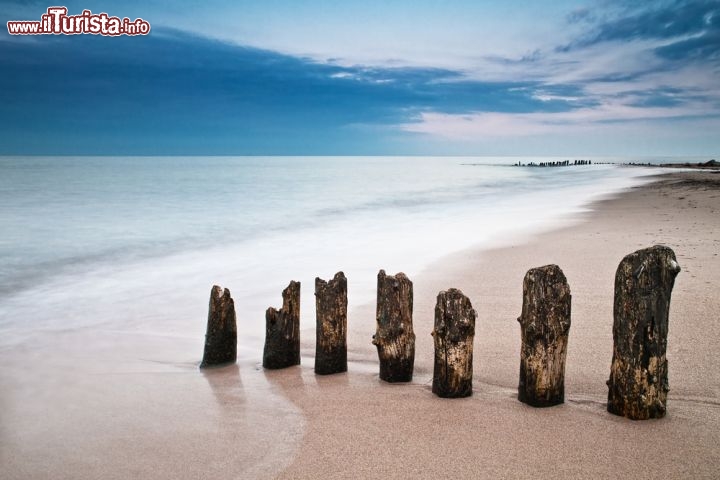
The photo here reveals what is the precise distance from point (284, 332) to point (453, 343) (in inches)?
65.2

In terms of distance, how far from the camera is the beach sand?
3.28 metres

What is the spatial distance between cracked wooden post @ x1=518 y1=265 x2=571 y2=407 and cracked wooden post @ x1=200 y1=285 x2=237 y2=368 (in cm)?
269

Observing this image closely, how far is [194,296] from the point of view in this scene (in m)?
9.02

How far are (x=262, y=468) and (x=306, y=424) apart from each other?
581 mm

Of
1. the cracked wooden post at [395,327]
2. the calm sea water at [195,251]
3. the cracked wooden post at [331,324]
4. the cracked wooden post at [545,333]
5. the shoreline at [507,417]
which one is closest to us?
the shoreline at [507,417]

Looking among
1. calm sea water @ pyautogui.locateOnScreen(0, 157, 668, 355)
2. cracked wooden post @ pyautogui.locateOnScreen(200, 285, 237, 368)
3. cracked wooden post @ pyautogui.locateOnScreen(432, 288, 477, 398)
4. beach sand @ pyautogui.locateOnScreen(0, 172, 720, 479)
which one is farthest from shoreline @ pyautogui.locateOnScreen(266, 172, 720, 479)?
calm sea water @ pyautogui.locateOnScreen(0, 157, 668, 355)

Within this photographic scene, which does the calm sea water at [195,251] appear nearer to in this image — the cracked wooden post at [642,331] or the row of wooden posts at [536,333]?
the row of wooden posts at [536,333]

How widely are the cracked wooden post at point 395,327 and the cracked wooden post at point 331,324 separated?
36cm

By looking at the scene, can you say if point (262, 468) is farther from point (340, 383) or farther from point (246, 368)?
point (246, 368)

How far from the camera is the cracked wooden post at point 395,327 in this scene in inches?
170

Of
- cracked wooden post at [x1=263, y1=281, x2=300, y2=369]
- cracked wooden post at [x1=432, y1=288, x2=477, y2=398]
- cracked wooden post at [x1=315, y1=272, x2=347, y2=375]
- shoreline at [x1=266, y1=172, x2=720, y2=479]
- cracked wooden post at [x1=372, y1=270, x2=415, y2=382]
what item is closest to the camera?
shoreline at [x1=266, y1=172, x2=720, y2=479]

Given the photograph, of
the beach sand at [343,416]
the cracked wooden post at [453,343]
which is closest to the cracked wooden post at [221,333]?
the beach sand at [343,416]

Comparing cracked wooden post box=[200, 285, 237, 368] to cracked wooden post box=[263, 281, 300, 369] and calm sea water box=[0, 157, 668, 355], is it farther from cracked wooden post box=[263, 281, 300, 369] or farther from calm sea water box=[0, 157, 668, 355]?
calm sea water box=[0, 157, 668, 355]

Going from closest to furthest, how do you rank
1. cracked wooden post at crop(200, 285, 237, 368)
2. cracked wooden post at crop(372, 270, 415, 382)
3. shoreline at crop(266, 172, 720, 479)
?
shoreline at crop(266, 172, 720, 479), cracked wooden post at crop(372, 270, 415, 382), cracked wooden post at crop(200, 285, 237, 368)
